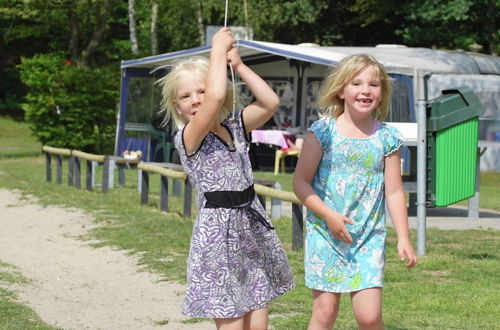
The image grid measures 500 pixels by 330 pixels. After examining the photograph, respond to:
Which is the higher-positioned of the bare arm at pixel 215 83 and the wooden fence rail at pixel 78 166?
the bare arm at pixel 215 83

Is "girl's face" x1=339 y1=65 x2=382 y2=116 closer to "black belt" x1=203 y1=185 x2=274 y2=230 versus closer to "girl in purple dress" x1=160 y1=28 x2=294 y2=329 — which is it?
"girl in purple dress" x1=160 y1=28 x2=294 y2=329

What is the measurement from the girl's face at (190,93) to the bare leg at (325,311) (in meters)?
0.96

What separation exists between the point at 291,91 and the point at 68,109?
5236mm

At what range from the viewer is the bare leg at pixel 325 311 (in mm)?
4805

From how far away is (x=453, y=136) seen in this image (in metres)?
9.70

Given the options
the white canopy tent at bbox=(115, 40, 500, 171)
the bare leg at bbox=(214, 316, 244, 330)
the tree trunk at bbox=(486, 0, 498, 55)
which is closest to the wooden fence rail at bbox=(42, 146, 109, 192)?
the white canopy tent at bbox=(115, 40, 500, 171)

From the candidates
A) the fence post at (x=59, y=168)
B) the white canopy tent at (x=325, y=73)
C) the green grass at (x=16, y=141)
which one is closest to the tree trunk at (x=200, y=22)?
the green grass at (x=16, y=141)

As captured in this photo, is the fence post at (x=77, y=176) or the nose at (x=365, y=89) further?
the fence post at (x=77, y=176)

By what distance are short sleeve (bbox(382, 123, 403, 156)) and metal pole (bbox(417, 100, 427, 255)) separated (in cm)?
458

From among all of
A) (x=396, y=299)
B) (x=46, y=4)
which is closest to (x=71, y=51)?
(x=46, y=4)

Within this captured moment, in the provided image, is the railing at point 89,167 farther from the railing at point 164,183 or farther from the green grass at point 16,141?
the green grass at point 16,141

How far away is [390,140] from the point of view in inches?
192

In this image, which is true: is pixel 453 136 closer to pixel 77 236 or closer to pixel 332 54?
pixel 77 236

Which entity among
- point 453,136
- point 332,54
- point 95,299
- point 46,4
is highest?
point 46,4
